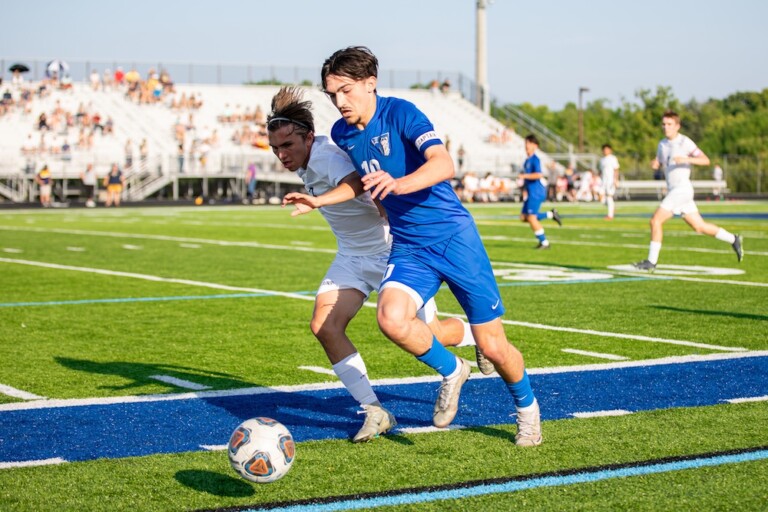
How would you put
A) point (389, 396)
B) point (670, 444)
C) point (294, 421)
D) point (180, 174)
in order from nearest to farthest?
point (670, 444) < point (294, 421) < point (389, 396) < point (180, 174)

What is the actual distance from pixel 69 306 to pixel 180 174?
36.4 meters

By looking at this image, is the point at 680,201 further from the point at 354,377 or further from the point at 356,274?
the point at 354,377

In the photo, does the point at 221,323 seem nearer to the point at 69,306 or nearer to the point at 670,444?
the point at 69,306

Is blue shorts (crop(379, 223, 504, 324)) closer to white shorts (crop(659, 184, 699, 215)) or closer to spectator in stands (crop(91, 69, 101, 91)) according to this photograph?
white shorts (crop(659, 184, 699, 215))

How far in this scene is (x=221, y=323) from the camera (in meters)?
10.2

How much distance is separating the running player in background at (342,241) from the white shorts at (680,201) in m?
8.98

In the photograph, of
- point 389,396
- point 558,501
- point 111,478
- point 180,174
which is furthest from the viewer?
point 180,174

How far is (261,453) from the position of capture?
462cm

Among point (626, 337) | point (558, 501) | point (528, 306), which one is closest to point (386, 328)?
point (558, 501)

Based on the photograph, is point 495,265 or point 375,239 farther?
point 495,265

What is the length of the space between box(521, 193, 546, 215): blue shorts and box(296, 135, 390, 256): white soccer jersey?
511 inches

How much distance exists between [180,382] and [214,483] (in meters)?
2.60

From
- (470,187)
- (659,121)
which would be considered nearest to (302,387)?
(470,187)

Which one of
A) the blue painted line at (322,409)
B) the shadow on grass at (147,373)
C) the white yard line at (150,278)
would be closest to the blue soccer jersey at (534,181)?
the white yard line at (150,278)
